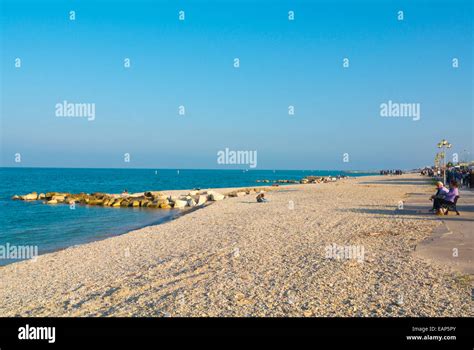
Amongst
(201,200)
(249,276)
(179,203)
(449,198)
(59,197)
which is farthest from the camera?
(59,197)

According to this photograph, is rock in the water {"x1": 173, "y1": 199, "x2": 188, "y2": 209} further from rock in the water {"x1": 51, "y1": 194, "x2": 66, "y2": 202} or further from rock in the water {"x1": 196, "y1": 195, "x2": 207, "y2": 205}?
rock in the water {"x1": 51, "y1": 194, "x2": 66, "y2": 202}

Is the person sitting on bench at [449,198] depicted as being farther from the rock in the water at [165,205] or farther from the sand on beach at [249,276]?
the rock in the water at [165,205]

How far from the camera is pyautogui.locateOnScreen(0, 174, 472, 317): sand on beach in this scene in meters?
6.36

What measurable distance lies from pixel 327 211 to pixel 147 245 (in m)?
9.78

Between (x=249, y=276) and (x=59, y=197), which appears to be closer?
(x=249, y=276)

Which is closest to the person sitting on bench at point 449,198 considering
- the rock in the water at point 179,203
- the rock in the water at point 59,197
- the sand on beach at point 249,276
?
the sand on beach at point 249,276

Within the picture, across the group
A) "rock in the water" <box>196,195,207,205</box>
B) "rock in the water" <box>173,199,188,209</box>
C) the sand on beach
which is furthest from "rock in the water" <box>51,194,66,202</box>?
the sand on beach

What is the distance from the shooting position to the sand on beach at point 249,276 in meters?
6.36

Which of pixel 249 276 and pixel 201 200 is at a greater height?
pixel 249 276

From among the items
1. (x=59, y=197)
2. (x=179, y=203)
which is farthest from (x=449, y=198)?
(x=59, y=197)

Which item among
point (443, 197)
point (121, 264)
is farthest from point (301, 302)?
point (443, 197)

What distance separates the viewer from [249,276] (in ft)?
26.9

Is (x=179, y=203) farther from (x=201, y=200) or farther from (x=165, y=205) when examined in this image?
(x=201, y=200)
